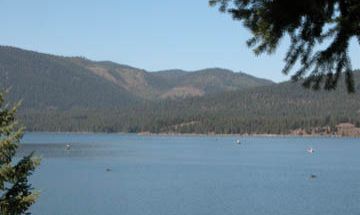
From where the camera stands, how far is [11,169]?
67.5 feet

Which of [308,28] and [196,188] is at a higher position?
[308,28]

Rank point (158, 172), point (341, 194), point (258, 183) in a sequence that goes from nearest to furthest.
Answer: point (341, 194) → point (258, 183) → point (158, 172)

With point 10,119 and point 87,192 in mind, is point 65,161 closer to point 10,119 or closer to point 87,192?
point 87,192

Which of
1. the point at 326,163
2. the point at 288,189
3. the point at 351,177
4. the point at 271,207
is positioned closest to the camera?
the point at 271,207

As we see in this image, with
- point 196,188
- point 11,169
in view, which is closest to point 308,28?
point 11,169

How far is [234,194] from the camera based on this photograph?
275ft

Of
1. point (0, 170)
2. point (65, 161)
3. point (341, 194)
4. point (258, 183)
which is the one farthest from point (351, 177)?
point (0, 170)

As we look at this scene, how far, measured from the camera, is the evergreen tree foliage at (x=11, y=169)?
2019 centimetres

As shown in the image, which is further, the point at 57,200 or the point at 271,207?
the point at 57,200

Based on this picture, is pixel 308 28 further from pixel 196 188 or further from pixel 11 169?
pixel 196 188

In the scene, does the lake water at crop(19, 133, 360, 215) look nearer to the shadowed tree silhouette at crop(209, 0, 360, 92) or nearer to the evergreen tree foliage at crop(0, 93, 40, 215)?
the evergreen tree foliage at crop(0, 93, 40, 215)

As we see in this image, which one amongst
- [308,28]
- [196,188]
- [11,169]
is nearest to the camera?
[308,28]

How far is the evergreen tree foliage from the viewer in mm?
20188

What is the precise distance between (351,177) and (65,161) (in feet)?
223
